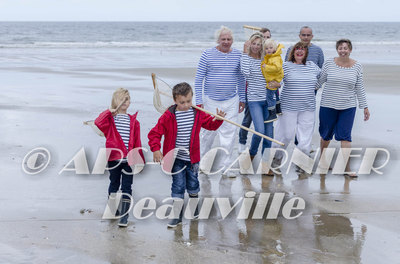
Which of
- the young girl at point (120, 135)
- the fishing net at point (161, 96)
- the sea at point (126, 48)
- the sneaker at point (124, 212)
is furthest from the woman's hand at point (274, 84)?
the sneaker at point (124, 212)

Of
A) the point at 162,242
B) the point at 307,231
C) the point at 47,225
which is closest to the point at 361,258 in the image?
the point at 307,231

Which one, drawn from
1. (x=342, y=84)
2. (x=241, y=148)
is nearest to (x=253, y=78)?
(x=342, y=84)

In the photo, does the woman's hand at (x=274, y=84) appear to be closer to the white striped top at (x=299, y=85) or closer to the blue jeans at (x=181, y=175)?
the white striped top at (x=299, y=85)

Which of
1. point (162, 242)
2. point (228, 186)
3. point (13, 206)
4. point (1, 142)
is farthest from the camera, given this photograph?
point (1, 142)

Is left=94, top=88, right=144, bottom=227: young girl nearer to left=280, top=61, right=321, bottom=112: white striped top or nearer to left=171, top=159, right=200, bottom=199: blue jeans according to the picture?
left=171, top=159, right=200, bottom=199: blue jeans

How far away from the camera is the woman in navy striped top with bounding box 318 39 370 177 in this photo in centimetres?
718

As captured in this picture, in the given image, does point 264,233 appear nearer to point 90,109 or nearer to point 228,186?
point 228,186

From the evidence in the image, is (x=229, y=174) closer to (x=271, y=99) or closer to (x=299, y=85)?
(x=271, y=99)

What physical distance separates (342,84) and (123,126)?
3.12m

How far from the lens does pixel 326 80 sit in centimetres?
731

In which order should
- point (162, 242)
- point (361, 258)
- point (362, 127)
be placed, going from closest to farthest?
point (361, 258) → point (162, 242) → point (362, 127)

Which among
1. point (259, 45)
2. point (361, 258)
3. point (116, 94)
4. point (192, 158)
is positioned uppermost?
point (259, 45)

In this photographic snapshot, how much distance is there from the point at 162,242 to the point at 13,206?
179 cm

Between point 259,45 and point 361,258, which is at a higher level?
point 259,45
